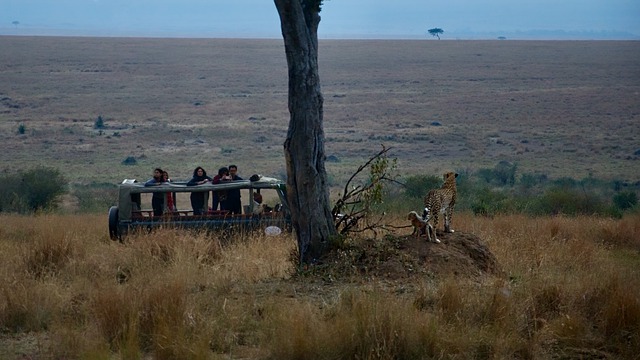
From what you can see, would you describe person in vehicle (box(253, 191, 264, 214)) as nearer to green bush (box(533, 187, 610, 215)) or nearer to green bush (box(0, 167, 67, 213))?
green bush (box(533, 187, 610, 215))

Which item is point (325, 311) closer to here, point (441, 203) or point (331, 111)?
point (441, 203)

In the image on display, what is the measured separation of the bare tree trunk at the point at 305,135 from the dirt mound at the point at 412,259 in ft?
1.27

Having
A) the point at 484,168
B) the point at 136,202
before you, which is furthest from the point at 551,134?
the point at 136,202

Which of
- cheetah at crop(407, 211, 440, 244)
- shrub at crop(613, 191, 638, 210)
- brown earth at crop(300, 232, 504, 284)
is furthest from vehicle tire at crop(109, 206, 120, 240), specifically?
shrub at crop(613, 191, 638, 210)

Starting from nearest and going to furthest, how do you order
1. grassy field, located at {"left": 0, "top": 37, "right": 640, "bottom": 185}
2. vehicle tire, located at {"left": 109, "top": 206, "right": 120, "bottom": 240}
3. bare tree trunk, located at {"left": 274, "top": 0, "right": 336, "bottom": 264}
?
bare tree trunk, located at {"left": 274, "top": 0, "right": 336, "bottom": 264}, vehicle tire, located at {"left": 109, "top": 206, "right": 120, "bottom": 240}, grassy field, located at {"left": 0, "top": 37, "right": 640, "bottom": 185}

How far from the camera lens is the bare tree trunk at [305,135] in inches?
394

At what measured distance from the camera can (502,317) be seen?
7.92 meters

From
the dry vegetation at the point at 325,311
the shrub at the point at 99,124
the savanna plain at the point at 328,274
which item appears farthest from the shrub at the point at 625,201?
the shrub at the point at 99,124

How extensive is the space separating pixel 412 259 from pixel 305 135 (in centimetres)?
170

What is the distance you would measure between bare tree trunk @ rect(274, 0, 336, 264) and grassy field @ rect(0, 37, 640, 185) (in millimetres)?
28079

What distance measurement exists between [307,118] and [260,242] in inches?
126

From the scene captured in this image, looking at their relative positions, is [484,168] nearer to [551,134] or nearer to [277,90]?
[551,134]

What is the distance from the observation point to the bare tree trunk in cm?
1002

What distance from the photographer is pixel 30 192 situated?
2981 cm
